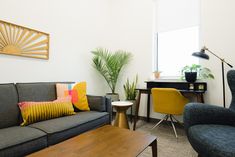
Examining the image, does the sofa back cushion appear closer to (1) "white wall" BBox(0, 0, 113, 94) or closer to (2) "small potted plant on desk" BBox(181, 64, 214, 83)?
(1) "white wall" BBox(0, 0, 113, 94)

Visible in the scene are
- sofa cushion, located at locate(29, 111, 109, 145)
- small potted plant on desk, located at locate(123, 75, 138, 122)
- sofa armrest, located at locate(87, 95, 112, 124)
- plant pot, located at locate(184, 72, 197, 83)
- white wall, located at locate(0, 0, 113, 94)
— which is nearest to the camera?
sofa cushion, located at locate(29, 111, 109, 145)

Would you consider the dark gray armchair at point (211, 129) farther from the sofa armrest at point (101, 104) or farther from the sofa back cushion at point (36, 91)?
the sofa back cushion at point (36, 91)

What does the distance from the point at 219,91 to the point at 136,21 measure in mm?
2115

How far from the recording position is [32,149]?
1.29 m

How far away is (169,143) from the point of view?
6.75ft

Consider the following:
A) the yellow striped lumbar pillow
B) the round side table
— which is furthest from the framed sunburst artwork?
the round side table

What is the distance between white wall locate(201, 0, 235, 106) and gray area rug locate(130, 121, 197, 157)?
0.84 metres

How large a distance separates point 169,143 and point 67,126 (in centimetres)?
141

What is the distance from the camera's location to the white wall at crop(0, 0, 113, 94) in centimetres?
204

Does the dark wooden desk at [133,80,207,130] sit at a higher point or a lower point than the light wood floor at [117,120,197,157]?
higher

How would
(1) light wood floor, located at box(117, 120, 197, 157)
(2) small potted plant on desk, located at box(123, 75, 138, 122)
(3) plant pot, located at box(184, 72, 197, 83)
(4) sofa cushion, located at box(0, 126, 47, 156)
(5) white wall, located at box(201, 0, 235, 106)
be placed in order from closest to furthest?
(4) sofa cushion, located at box(0, 126, 47, 156) → (1) light wood floor, located at box(117, 120, 197, 157) → (5) white wall, located at box(201, 0, 235, 106) → (3) plant pot, located at box(184, 72, 197, 83) → (2) small potted plant on desk, located at box(123, 75, 138, 122)

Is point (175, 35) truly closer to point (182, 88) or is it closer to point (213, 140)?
point (182, 88)

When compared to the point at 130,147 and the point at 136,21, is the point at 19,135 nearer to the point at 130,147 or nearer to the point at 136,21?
the point at 130,147

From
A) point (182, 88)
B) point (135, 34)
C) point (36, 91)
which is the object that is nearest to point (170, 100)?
point (182, 88)
